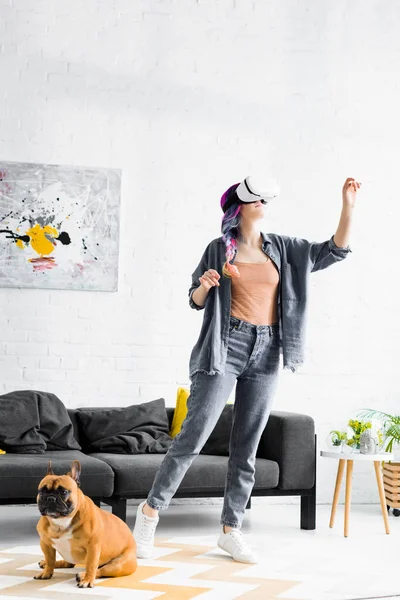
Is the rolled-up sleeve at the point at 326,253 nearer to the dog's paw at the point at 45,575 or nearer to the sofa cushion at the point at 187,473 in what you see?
the sofa cushion at the point at 187,473

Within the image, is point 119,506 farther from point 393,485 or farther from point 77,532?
point 393,485

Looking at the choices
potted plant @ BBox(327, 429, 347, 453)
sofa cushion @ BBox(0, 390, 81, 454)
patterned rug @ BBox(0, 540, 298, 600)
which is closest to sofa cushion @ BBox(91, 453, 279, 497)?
sofa cushion @ BBox(0, 390, 81, 454)

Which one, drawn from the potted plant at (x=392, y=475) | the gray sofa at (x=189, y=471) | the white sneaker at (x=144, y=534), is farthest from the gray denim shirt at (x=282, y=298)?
the potted plant at (x=392, y=475)

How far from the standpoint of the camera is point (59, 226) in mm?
4766

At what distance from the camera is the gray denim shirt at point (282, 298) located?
3096 millimetres

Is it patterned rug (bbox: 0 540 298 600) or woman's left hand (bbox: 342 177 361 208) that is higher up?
woman's left hand (bbox: 342 177 361 208)

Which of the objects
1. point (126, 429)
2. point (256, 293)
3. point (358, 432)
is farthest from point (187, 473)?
point (256, 293)

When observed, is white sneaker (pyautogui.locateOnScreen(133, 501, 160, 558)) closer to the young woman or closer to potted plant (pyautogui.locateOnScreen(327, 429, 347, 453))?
the young woman

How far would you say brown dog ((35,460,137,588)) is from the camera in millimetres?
2619

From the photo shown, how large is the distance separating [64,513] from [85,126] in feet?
9.40

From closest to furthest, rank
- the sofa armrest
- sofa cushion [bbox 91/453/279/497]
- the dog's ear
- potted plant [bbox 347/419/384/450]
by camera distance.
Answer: the dog's ear
sofa cushion [bbox 91/453/279/497]
the sofa armrest
potted plant [bbox 347/419/384/450]

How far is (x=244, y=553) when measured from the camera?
10.4 feet

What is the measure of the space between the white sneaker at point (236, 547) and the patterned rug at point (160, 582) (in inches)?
1.3

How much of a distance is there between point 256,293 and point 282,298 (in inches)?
4.3
